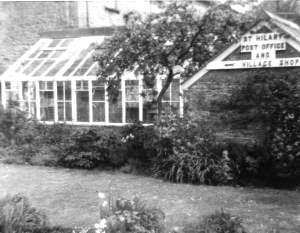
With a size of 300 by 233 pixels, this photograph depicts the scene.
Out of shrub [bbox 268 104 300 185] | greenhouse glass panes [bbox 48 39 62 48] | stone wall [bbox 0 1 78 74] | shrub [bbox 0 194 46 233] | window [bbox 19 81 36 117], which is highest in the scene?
stone wall [bbox 0 1 78 74]

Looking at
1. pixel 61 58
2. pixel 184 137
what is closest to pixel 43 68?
pixel 61 58

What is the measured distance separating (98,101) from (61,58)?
115 inches

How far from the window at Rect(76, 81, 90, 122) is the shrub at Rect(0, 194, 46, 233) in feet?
31.6

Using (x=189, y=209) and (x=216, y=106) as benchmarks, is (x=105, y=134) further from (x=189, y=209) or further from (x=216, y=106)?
(x=189, y=209)

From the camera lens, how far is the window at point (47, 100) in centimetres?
1758

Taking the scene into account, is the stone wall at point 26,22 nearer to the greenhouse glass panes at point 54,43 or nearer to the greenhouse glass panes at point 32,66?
the greenhouse glass panes at point 54,43

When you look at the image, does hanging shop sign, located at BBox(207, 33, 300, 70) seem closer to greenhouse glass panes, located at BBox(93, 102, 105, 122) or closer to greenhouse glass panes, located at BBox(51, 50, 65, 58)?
greenhouse glass panes, located at BBox(93, 102, 105, 122)

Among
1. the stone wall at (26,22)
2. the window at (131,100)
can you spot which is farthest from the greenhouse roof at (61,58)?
the stone wall at (26,22)

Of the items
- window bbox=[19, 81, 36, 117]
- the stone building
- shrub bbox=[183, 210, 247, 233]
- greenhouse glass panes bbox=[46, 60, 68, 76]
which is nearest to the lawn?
shrub bbox=[183, 210, 247, 233]

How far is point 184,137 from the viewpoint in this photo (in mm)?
11703

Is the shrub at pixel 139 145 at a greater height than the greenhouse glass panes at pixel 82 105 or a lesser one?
lesser

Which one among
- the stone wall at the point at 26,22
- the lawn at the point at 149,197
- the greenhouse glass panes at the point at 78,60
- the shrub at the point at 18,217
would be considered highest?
the stone wall at the point at 26,22

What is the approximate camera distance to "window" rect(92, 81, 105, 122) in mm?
16594

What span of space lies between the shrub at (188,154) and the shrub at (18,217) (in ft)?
15.4
